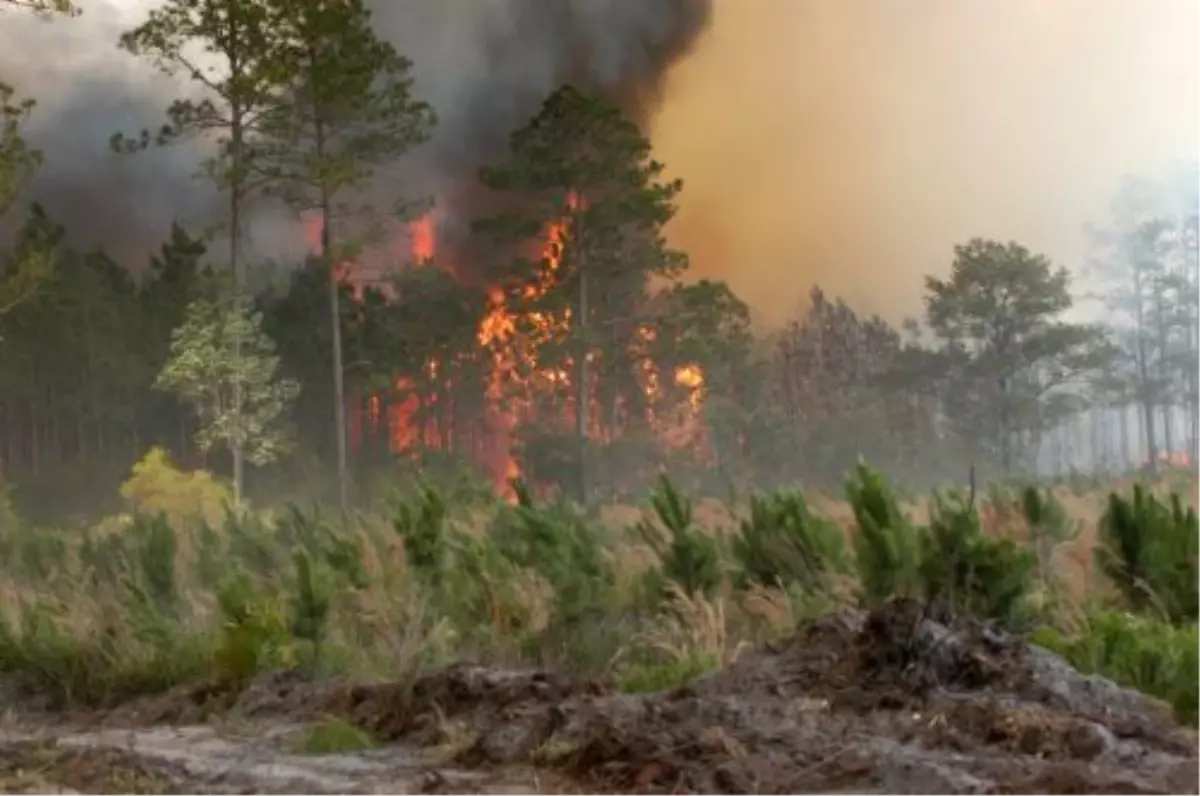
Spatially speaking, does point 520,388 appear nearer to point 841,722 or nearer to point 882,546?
point 882,546

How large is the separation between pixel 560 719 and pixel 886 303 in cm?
1460

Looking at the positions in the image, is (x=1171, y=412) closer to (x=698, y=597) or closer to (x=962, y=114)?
(x=962, y=114)

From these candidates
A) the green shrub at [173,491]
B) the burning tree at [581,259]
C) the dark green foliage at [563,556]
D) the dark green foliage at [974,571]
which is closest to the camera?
the dark green foliage at [974,571]

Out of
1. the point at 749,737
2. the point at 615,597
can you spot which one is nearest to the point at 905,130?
the point at 615,597

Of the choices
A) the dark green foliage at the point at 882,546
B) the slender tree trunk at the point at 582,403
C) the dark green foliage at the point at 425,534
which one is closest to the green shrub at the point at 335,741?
the dark green foliage at the point at 882,546

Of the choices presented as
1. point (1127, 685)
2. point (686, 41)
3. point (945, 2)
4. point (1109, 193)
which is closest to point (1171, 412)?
point (1109, 193)

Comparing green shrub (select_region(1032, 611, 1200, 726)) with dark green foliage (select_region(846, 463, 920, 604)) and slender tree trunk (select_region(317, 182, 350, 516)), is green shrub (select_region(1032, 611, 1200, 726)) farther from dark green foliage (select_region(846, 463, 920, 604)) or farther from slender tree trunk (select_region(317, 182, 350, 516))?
slender tree trunk (select_region(317, 182, 350, 516))

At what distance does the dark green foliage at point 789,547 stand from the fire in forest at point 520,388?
401 inches

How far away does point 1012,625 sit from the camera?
23.1ft

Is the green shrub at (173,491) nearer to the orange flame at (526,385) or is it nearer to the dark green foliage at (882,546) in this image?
the orange flame at (526,385)

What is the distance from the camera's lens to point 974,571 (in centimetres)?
716

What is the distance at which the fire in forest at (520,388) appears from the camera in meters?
19.3

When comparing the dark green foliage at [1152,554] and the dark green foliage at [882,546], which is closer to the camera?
the dark green foliage at [1152,554]

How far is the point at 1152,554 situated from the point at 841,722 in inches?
132
